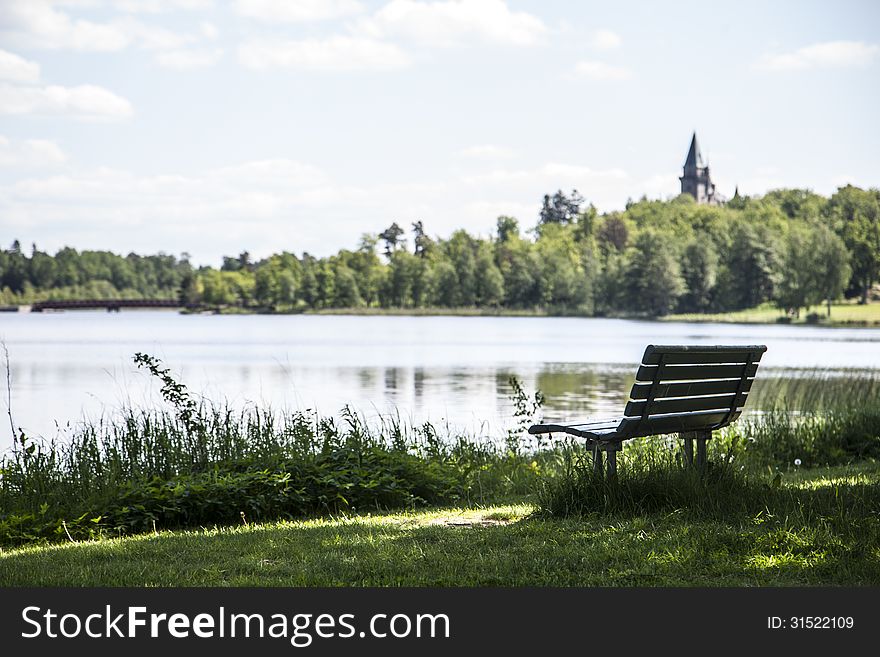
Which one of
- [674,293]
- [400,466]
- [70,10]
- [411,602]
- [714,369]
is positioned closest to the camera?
[411,602]

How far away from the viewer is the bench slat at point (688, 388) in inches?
236

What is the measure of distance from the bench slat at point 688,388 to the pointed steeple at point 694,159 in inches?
7127

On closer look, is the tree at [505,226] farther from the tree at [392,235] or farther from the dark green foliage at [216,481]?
the dark green foliage at [216,481]

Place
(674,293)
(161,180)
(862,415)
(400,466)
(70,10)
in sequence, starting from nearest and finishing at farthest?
(400,466)
(862,415)
(70,10)
(674,293)
(161,180)

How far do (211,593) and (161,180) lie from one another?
13580 cm

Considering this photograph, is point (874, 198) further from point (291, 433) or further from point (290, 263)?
point (291, 433)

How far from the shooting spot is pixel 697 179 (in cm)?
18075

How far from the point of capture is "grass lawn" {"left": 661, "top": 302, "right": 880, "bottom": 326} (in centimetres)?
7656

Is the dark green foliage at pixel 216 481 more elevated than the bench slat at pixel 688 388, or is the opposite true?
the bench slat at pixel 688 388

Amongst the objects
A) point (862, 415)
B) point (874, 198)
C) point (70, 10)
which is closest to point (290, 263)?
point (70, 10)

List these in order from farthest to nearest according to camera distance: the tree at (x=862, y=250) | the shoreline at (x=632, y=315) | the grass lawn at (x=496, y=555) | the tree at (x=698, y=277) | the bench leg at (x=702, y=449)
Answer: the tree at (x=698, y=277)
the tree at (x=862, y=250)
the shoreline at (x=632, y=315)
the bench leg at (x=702, y=449)
the grass lawn at (x=496, y=555)

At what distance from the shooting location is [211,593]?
426cm

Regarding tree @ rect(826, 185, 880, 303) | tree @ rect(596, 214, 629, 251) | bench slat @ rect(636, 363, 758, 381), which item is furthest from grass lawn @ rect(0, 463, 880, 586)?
tree @ rect(596, 214, 629, 251)

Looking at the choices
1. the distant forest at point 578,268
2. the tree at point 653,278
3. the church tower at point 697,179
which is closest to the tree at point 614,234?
the distant forest at point 578,268
